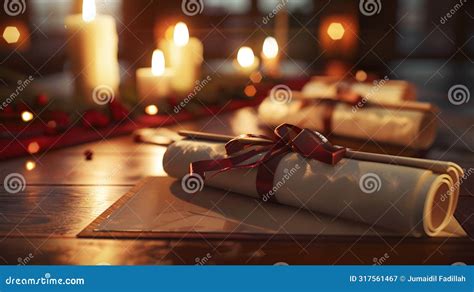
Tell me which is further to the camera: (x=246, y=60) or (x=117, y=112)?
(x=246, y=60)

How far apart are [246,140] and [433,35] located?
13.7 ft

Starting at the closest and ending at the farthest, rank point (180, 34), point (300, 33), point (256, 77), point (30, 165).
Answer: point (30, 165)
point (180, 34)
point (256, 77)
point (300, 33)

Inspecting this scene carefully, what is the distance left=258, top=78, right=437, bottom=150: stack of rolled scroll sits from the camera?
1362mm

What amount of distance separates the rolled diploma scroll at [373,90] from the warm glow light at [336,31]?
1.80 metres

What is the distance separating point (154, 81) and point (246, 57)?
0.64m

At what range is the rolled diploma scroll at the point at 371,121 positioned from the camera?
1.35m

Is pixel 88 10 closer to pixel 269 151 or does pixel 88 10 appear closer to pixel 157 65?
pixel 157 65

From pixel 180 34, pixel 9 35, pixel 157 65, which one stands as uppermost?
pixel 9 35

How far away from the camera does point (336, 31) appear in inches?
139

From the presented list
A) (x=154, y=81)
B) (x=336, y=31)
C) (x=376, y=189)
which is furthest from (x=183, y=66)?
(x=336, y=31)

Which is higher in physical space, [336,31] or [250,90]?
[336,31]

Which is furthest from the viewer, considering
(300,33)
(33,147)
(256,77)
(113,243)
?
(300,33)

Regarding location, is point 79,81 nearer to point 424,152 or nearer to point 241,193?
point 241,193

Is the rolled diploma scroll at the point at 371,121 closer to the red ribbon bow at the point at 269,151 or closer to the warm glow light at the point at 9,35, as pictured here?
the red ribbon bow at the point at 269,151
